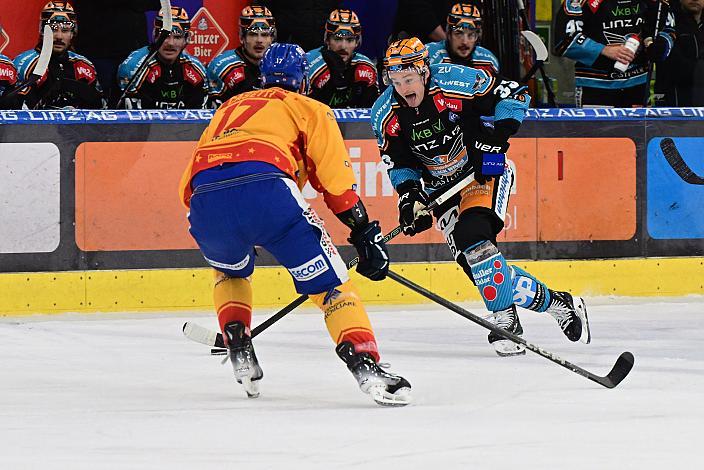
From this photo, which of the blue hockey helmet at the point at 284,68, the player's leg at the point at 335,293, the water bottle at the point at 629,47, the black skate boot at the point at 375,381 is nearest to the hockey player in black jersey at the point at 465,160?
the blue hockey helmet at the point at 284,68

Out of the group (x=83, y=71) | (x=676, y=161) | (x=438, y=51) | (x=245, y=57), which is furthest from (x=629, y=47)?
(x=83, y=71)

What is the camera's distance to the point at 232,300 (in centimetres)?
513

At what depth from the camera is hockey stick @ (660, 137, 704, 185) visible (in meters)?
8.00

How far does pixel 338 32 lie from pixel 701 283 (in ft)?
8.49

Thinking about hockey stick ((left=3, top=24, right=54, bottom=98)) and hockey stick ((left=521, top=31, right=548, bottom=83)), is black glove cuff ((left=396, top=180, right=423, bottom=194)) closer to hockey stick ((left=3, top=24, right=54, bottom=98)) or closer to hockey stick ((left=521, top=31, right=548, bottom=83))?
hockey stick ((left=521, top=31, right=548, bottom=83))

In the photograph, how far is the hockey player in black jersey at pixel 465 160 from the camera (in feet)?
20.2

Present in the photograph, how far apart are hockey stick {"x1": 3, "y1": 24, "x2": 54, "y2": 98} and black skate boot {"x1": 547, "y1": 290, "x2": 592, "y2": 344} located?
3.14m

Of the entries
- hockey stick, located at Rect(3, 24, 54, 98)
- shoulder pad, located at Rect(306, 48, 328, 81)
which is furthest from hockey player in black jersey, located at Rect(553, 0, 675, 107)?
hockey stick, located at Rect(3, 24, 54, 98)

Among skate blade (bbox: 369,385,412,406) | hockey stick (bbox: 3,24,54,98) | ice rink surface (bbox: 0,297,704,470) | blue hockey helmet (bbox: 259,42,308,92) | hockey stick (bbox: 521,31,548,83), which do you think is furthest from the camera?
hockey stick (bbox: 521,31,548,83)

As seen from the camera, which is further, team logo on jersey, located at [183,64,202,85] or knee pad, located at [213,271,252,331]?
team logo on jersey, located at [183,64,202,85]

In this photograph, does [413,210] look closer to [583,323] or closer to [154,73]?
[583,323]

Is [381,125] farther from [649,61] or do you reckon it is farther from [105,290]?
[649,61]

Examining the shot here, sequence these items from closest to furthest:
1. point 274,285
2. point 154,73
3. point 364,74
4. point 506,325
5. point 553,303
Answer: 1. point 553,303
2. point 506,325
3. point 274,285
4. point 154,73
5. point 364,74

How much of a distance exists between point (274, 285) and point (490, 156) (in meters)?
1.81
